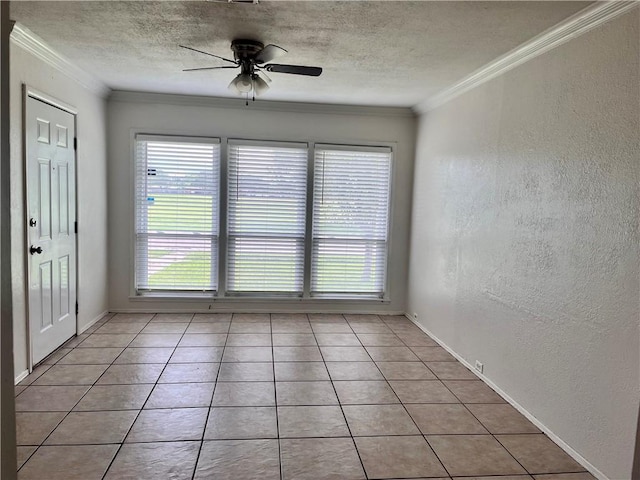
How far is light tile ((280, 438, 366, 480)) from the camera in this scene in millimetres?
2271

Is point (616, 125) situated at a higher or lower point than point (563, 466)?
higher

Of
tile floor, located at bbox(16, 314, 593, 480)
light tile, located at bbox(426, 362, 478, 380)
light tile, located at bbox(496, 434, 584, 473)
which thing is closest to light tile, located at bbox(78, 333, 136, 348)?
tile floor, located at bbox(16, 314, 593, 480)

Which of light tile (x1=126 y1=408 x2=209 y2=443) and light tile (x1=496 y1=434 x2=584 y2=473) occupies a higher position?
light tile (x1=126 y1=408 x2=209 y2=443)

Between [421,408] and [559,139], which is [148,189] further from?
[559,139]

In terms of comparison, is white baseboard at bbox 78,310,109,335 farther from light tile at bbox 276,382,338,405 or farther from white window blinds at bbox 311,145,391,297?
white window blinds at bbox 311,145,391,297

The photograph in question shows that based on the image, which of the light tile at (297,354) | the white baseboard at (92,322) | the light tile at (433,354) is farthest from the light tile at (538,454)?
the white baseboard at (92,322)

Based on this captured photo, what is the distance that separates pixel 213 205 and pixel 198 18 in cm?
274

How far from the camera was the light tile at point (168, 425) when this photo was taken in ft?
8.43

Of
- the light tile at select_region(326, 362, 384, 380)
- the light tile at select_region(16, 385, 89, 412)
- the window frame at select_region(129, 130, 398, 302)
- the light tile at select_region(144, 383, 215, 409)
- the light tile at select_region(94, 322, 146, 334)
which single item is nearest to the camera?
the light tile at select_region(16, 385, 89, 412)

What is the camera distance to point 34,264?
3.42 meters

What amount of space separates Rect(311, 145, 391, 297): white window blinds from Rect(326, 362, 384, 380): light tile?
5.85 ft

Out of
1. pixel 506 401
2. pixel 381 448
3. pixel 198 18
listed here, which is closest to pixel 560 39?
pixel 198 18

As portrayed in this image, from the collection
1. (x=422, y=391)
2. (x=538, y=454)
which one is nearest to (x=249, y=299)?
(x=422, y=391)

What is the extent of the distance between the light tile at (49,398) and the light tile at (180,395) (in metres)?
0.52
